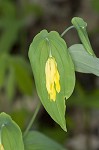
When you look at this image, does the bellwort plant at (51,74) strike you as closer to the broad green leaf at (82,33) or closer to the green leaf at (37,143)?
the broad green leaf at (82,33)

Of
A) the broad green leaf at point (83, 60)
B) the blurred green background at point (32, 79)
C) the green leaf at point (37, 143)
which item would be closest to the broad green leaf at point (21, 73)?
the blurred green background at point (32, 79)

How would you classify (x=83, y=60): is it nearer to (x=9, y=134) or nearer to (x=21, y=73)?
(x=9, y=134)

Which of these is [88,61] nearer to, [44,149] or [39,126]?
[44,149]

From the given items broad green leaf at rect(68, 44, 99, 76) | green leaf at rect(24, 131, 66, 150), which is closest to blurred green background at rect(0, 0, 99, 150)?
green leaf at rect(24, 131, 66, 150)

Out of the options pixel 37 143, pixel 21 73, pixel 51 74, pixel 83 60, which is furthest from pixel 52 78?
pixel 21 73

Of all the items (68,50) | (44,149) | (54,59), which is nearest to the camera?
(54,59)

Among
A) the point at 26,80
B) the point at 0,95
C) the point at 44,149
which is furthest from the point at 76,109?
the point at 44,149

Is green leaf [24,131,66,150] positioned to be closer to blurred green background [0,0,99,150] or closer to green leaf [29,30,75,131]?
green leaf [29,30,75,131]
